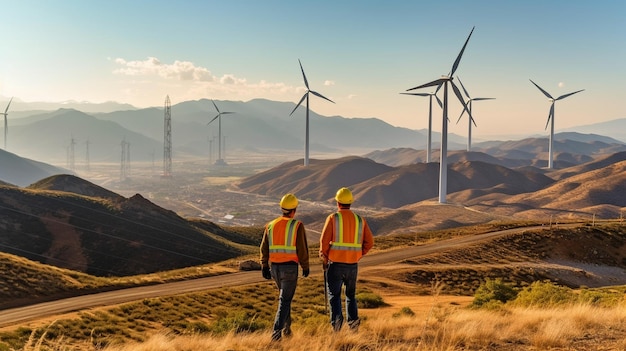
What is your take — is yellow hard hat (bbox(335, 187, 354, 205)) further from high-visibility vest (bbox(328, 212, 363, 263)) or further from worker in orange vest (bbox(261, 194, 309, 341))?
worker in orange vest (bbox(261, 194, 309, 341))

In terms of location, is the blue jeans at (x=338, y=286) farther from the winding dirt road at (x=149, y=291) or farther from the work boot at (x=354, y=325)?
the winding dirt road at (x=149, y=291)

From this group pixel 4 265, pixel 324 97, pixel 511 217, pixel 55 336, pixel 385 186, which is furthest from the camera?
pixel 385 186

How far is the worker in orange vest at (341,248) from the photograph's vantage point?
10.7 meters

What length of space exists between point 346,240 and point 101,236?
220 ft

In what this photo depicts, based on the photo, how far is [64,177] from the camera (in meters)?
107

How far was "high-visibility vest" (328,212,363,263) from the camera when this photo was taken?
35.2ft

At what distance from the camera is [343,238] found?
422 inches

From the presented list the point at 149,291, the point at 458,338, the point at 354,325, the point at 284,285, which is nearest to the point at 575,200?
the point at 149,291

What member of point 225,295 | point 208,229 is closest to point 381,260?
point 225,295

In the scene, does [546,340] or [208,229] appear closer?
[546,340]

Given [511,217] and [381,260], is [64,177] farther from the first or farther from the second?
[511,217]

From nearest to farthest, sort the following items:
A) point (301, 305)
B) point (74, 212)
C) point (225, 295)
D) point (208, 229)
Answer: point (301, 305) → point (225, 295) → point (74, 212) → point (208, 229)

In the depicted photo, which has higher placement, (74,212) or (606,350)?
(606,350)

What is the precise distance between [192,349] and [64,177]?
114114mm
